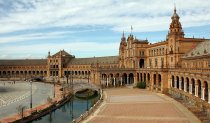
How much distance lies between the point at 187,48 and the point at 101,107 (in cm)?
3793

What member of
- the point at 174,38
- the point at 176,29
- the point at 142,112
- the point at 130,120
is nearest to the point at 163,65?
the point at 174,38

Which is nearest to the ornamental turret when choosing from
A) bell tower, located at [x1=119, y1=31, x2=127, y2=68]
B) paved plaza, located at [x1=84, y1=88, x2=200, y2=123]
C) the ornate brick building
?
the ornate brick building

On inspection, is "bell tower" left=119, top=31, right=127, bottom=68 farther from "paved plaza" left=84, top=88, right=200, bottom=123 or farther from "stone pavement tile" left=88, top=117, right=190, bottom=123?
"stone pavement tile" left=88, top=117, right=190, bottom=123

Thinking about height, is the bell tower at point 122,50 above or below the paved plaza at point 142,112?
above

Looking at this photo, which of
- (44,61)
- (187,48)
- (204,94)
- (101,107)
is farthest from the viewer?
(44,61)

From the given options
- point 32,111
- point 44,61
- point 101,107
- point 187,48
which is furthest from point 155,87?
point 44,61

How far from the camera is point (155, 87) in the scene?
87.4 metres

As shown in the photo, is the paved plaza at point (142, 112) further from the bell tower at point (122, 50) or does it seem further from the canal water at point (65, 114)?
the bell tower at point (122, 50)

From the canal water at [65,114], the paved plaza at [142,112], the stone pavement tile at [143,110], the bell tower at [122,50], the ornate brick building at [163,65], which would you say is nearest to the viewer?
the paved plaza at [142,112]

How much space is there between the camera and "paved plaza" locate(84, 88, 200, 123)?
46844 mm

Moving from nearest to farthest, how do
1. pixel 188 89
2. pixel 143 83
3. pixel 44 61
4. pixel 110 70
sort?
1. pixel 188 89
2. pixel 143 83
3. pixel 110 70
4. pixel 44 61

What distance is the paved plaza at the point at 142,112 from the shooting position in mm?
46844

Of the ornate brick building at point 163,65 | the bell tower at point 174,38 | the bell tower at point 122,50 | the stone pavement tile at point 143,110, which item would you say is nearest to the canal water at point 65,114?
the stone pavement tile at point 143,110

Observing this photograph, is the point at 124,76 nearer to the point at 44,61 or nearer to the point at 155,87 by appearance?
the point at 155,87
